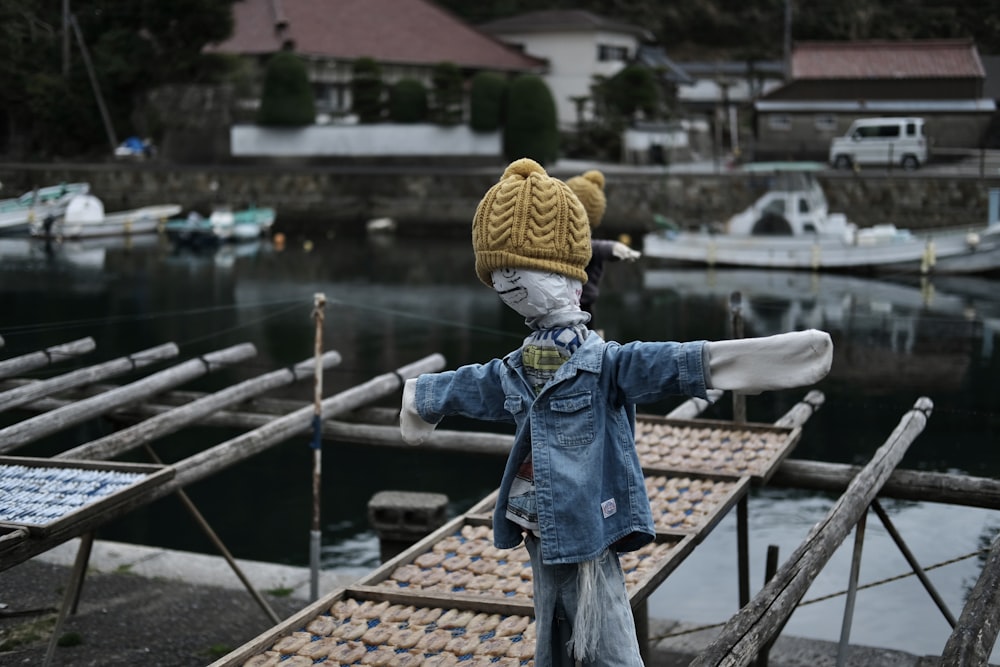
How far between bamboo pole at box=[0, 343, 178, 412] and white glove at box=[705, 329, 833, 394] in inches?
204

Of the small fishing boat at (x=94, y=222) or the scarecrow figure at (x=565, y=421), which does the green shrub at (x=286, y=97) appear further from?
the scarecrow figure at (x=565, y=421)

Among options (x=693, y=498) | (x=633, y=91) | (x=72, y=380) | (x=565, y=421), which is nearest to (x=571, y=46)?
(x=633, y=91)

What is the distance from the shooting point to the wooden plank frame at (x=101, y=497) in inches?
197

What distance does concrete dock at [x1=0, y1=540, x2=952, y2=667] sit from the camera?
6.98m

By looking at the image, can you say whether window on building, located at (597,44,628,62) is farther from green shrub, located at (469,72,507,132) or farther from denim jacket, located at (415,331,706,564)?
denim jacket, located at (415,331,706,564)

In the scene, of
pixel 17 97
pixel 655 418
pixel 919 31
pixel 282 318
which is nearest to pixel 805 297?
pixel 282 318

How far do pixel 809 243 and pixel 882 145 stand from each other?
8.73 m

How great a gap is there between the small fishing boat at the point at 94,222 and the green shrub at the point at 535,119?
11.2 metres

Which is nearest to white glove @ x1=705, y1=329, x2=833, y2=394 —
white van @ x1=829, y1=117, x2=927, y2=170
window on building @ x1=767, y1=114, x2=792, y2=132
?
white van @ x1=829, y1=117, x2=927, y2=170

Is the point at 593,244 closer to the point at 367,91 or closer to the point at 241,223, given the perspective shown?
the point at 241,223

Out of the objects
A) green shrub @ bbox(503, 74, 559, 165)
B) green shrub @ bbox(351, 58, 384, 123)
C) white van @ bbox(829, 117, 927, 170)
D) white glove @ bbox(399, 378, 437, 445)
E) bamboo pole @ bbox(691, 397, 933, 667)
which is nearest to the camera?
white glove @ bbox(399, 378, 437, 445)

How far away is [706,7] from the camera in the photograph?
56.2 metres

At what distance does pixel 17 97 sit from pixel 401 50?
13.8 meters

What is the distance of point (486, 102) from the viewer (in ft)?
129
